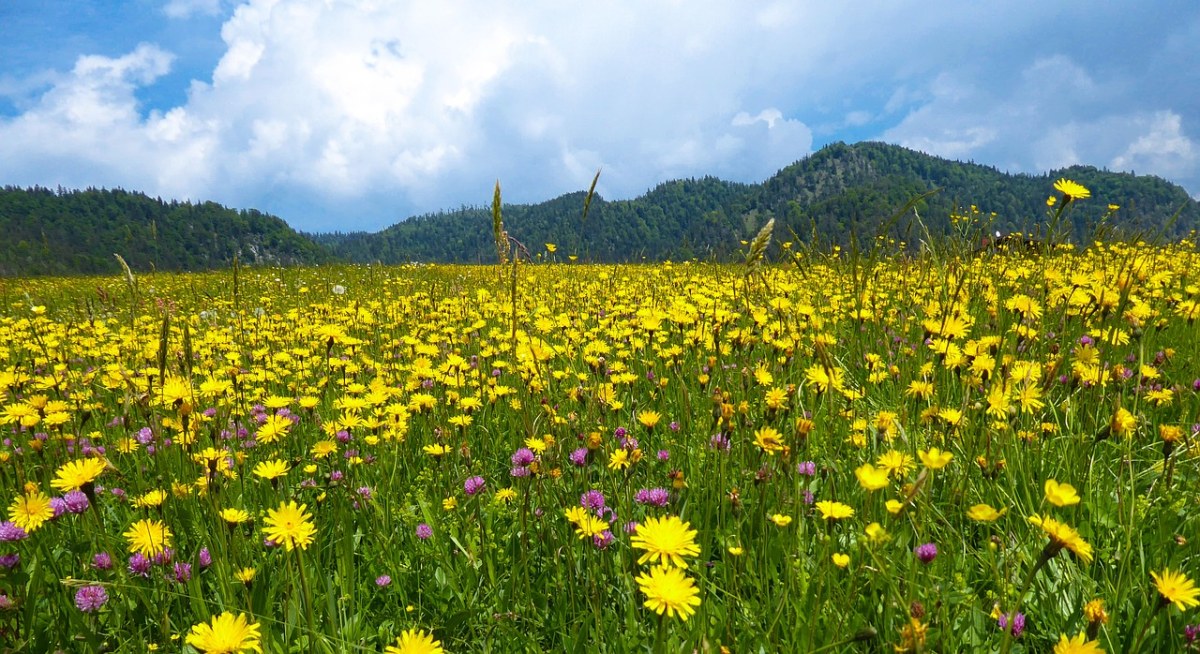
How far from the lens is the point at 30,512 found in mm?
1702

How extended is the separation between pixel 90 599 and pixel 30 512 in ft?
1.04

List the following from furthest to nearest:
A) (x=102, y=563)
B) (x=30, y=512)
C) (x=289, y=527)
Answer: (x=102, y=563), (x=30, y=512), (x=289, y=527)

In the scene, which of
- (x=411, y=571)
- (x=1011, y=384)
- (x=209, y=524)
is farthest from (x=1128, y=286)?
(x=209, y=524)

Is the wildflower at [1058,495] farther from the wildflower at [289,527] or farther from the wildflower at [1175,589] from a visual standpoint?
the wildflower at [289,527]

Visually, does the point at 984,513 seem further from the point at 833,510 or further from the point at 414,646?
the point at 414,646

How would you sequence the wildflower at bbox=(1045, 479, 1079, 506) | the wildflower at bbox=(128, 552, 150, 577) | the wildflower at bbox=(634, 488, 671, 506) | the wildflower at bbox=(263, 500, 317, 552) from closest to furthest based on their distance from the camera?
the wildflower at bbox=(1045, 479, 1079, 506)
the wildflower at bbox=(263, 500, 317, 552)
the wildflower at bbox=(128, 552, 150, 577)
the wildflower at bbox=(634, 488, 671, 506)

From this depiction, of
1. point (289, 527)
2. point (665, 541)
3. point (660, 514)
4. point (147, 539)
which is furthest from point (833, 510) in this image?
point (147, 539)

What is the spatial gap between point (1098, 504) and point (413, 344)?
3733 mm

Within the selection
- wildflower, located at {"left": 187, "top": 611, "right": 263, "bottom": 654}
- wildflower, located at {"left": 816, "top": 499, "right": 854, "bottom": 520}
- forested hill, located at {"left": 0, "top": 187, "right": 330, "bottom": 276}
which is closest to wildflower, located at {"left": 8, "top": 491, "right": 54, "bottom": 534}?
wildflower, located at {"left": 187, "top": 611, "right": 263, "bottom": 654}

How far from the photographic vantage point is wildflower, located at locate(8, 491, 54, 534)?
5.44 ft

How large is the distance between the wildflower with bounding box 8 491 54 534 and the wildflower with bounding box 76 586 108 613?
237 mm

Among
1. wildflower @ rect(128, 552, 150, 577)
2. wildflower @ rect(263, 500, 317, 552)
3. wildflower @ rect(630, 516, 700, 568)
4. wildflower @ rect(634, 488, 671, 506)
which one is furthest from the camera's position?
wildflower @ rect(634, 488, 671, 506)

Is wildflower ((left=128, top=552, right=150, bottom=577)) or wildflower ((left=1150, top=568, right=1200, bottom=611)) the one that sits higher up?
wildflower ((left=1150, top=568, right=1200, bottom=611))

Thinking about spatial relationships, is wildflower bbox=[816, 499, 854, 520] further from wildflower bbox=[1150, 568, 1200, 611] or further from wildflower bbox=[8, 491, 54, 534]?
wildflower bbox=[8, 491, 54, 534]
